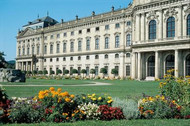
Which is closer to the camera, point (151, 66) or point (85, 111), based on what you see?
point (85, 111)

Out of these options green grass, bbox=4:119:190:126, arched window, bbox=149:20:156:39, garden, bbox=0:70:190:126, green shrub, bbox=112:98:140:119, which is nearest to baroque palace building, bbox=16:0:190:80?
arched window, bbox=149:20:156:39

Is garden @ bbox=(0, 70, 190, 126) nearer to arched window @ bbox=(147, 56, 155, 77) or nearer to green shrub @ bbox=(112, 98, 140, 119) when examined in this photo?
green shrub @ bbox=(112, 98, 140, 119)

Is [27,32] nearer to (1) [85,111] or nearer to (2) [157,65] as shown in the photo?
(2) [157,65]

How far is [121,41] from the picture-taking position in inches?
2069

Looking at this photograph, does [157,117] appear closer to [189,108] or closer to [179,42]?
[189,108]

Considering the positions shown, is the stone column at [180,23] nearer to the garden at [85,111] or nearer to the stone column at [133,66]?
the stone column at [133,66]

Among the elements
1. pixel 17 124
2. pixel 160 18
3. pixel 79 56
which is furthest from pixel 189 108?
pixel 79 56

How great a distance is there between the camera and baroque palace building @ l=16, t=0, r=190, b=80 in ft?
134

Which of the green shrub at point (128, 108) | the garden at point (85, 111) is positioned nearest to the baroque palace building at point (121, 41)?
the garden at point (85, 111)

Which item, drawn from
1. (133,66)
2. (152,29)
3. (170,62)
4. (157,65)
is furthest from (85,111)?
(133,66)

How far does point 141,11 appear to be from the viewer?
1800 inches

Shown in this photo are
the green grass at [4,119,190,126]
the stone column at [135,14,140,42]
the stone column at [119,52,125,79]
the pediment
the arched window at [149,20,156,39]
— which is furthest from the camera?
the pediment

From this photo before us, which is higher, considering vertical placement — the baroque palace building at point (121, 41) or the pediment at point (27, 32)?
the pediment at point (27, 32)

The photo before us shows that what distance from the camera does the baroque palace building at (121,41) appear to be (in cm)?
4080
